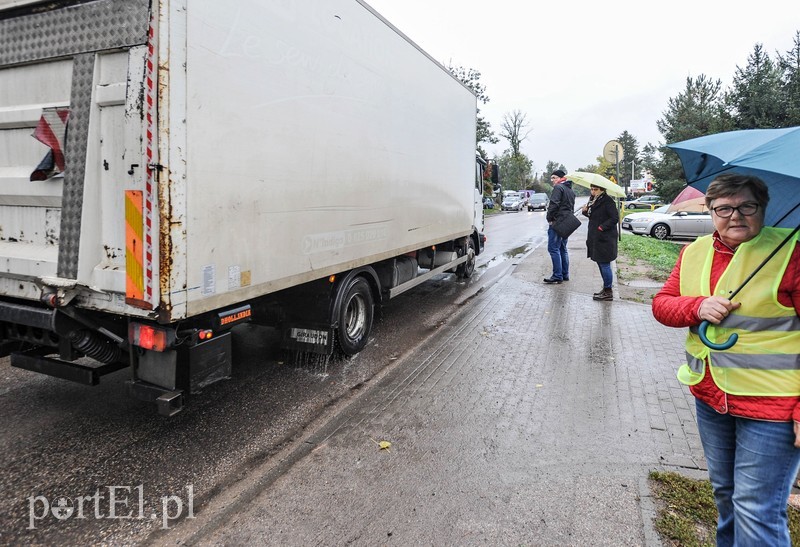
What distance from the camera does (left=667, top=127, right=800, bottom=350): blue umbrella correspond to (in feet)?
5.58

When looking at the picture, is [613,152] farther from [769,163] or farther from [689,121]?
[689,121]

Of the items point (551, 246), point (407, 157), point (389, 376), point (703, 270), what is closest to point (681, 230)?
point (551, 246)

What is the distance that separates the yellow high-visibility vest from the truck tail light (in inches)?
114

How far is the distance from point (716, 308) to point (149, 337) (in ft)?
9.94

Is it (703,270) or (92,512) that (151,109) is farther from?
(703,270)

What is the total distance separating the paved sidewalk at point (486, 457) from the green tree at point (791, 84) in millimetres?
21310

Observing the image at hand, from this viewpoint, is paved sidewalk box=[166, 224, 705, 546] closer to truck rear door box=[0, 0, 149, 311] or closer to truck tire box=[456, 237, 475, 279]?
truck rear door box=[0, 0, 149, 311]

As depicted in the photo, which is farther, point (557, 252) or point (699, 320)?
point (557, 252)

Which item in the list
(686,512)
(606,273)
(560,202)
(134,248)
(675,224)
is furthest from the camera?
(675,224)

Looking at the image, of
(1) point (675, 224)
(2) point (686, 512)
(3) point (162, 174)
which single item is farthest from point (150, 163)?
(1) point (675, 224)

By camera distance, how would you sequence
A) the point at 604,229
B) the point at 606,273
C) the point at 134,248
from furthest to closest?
the point at 606,273, the point at 604,229, the point at 134,248

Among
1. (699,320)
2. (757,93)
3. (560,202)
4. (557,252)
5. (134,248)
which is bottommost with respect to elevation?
(699,320)

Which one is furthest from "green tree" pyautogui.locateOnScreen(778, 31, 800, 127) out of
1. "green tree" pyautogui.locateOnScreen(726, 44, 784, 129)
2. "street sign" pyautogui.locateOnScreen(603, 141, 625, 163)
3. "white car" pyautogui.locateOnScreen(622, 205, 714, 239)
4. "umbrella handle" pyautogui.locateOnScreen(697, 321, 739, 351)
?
"umbrella handle" pyautogui.locateOnScreen(697, 321, 739, 351)

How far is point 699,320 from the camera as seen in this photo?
6.48 ft
